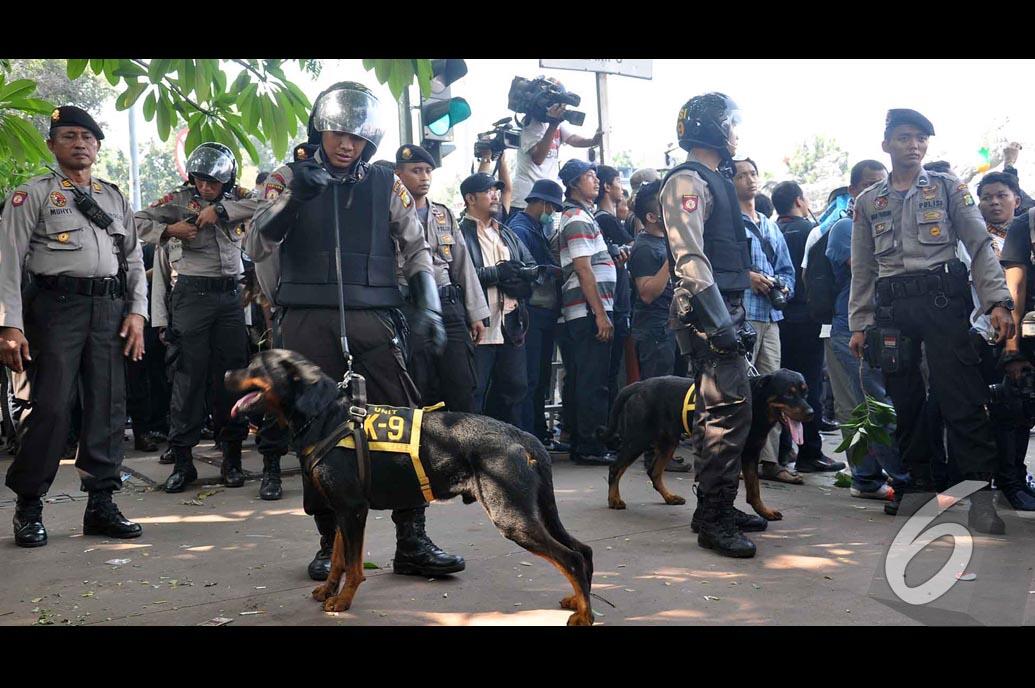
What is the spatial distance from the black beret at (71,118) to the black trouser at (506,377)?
3.27m

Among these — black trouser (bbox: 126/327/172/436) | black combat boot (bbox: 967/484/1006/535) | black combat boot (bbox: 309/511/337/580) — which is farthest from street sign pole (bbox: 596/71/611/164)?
black combat boot (bbox: 309/511/337/580)

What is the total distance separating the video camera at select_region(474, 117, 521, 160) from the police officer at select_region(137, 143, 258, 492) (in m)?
2.48

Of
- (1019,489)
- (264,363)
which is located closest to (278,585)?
(264,363)

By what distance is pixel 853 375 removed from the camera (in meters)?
7.68

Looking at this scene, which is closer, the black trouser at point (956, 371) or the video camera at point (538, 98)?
the black trouser at point (956, 371)

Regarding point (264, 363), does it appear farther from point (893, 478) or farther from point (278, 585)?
point (893, 478)

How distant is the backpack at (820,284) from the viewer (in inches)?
305

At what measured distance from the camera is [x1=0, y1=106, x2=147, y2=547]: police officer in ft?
18.5

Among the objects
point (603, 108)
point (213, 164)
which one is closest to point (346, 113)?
point (213, 164)

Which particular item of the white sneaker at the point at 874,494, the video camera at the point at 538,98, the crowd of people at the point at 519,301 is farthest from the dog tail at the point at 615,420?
the video camera at the point at 538,98

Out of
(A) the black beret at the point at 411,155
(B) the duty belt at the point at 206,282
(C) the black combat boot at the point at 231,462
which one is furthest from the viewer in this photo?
(C) the black combat boot at the point at 231,462

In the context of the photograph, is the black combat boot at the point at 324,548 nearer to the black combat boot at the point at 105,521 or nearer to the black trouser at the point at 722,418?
the black combat boot at the point at 105,521

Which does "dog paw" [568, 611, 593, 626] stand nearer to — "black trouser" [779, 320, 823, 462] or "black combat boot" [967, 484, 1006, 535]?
"black combat boot" [967, 484, 1006, 535]

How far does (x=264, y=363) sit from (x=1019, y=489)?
4.96 m
